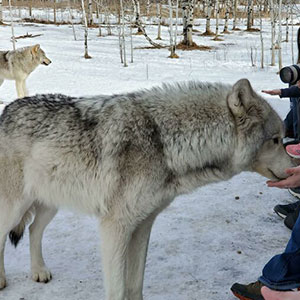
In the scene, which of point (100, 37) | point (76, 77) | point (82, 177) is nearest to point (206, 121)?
point (82, 177)

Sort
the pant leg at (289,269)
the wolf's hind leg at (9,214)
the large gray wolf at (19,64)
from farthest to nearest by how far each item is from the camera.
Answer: the large gray wolf at (19,64) < the wolf's hind leg at (9,214) < the pant leg at (289,269)

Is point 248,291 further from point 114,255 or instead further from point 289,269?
point 114,255

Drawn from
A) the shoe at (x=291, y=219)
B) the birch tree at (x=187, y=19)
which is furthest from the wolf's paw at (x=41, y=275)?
the birch tree at (x=187, y=19)

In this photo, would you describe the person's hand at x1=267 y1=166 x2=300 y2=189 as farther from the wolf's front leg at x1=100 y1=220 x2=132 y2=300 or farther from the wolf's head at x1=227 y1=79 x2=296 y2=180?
the wolf's front leg at x1=100 y1=220 x2=132 y2=300

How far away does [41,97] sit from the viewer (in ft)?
8.45

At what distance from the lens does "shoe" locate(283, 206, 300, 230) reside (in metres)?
3.42

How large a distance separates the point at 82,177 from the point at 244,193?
2425mm

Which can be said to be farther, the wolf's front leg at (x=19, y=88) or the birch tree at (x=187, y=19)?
the birch tree at (x=187, y=19)

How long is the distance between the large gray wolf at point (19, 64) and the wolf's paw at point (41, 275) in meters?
8.25

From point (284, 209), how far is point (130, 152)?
6.77ft

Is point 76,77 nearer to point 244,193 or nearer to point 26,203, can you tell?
point 244,193

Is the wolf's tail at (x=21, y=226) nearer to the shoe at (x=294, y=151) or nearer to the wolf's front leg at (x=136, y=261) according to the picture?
Result: the wolf's front leg at (x=136, y=261)

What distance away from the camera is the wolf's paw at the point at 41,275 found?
109 inches

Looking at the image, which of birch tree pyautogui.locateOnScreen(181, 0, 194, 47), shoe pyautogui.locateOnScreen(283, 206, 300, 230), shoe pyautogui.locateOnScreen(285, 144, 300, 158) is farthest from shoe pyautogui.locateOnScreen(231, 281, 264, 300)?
birch tree pyautogui.locateOnScreen(181, 0, 194, 47)
